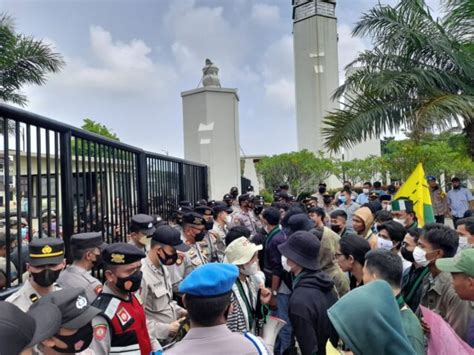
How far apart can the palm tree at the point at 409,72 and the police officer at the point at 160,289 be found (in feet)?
17.2

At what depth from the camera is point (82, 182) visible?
3668 mm

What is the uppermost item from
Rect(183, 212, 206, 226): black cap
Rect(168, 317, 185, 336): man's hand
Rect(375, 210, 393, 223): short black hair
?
Rect(183, 212, 206, 226): black cap

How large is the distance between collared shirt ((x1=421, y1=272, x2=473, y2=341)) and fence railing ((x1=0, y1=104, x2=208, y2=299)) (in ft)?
9.33

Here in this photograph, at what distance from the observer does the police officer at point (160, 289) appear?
2.69 meters

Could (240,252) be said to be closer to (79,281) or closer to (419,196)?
(79,281)

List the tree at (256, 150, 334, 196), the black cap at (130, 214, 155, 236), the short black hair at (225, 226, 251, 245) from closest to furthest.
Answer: the black cap at (130, 214, 155, 236) → the short black hair at (225, 226, 251, 245) → the tree at (256, 150, 334, 196)

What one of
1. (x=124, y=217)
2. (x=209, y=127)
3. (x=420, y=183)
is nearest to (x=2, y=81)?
(x=209, y=127)

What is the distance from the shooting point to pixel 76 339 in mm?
1740

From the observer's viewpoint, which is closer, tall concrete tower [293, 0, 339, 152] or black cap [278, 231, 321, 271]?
black cap [278, 231, 321, 271]

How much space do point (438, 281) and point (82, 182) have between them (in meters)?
3.11

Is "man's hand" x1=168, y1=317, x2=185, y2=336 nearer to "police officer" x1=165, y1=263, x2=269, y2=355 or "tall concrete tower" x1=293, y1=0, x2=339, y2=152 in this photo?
"police officer" x1=165, y1=263, x2=269, y2=355

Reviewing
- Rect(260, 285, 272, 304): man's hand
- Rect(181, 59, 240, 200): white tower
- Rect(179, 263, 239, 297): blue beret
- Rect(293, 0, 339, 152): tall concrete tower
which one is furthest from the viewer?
Rect(293, 0, 339, 152): tall concrete tower

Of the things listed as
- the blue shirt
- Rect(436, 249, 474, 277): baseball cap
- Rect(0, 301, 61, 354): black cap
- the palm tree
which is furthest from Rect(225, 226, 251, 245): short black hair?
the blue shirt

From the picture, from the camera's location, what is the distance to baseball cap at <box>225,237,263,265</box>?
10.4 feet
